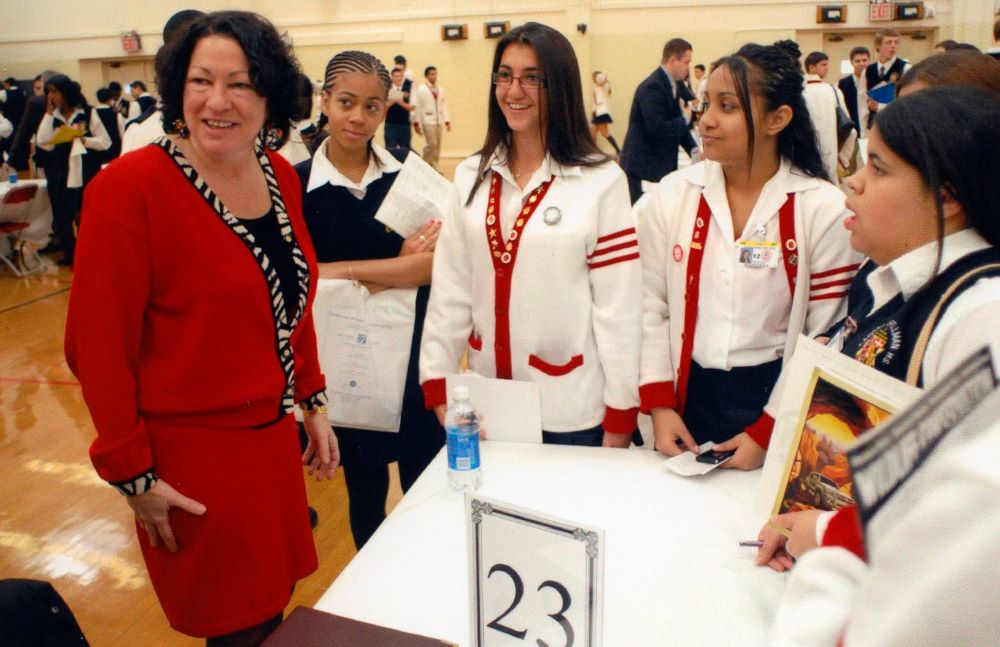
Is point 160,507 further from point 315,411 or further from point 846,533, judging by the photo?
point 846,533

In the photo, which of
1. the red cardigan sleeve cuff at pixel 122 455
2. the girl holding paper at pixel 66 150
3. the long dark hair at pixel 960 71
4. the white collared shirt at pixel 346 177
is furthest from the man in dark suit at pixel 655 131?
the girl holding paper at pixel 66 150

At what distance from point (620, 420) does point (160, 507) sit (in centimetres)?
99

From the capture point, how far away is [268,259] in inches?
56.4

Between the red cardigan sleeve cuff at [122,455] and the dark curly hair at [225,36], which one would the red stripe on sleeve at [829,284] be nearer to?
the dark curly hair at [225,36]

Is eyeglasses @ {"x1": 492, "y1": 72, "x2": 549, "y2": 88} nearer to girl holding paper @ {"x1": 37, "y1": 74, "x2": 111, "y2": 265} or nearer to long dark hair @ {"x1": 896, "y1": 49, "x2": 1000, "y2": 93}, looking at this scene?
long dark hair @ {"x1": 896, "y1": 49, "x2": 1000, "y2": 93}

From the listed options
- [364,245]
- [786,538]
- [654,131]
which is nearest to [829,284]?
[786,538]

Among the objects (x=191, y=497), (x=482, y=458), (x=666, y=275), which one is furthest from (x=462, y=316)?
(x=191, y=497)

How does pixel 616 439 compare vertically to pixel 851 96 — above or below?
below

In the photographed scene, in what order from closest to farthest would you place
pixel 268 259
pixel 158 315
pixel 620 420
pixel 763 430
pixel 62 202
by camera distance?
pixel 158 315 < pixel 268 259 < pixel 763 430 < pixel 620 420 < pixel 62 202

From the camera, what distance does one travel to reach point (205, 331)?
1333 millimetres

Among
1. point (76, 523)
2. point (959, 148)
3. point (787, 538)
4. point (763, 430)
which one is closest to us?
point (959, 148)

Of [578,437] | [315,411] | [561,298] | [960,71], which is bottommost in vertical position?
[578,437]

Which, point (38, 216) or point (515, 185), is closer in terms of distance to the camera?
point (515, 185)

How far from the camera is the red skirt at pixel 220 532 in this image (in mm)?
1388
